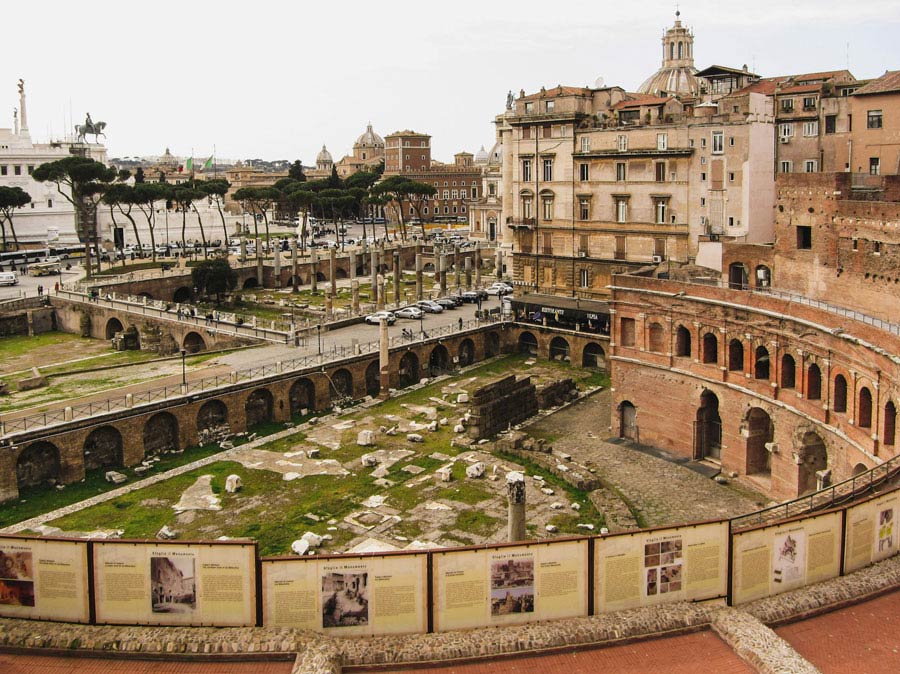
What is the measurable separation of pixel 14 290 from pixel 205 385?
38.3 m

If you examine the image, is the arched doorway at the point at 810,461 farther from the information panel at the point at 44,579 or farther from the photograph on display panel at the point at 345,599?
the information panel at the point at 44,579

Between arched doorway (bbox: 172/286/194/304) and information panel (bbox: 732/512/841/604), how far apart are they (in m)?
64.0

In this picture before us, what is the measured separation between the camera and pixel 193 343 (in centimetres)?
5862

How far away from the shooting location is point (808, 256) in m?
41.0

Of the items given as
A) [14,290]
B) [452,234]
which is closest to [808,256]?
[14,290]

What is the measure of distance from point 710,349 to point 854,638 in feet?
75.9

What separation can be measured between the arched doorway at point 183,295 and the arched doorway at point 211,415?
35.1 metres

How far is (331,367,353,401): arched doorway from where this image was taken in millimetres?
48156

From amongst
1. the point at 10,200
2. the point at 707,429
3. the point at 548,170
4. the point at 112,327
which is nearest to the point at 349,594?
the point at 707,429

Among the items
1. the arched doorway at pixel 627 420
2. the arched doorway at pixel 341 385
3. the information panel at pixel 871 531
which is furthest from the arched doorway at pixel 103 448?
the information panel at pixel 871 531

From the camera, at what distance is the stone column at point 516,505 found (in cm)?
2556

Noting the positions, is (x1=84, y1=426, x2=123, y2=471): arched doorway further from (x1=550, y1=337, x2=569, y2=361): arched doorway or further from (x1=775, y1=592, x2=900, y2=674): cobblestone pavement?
(x1=775, y1=592, x2=900, y2=674): cobblestone pavement

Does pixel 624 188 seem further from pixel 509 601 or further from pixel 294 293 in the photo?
pixel 509 601

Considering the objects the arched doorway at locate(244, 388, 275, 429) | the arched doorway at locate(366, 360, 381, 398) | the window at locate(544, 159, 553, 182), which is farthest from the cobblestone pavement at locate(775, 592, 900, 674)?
the window at locate(544, 159, 553, 182)
